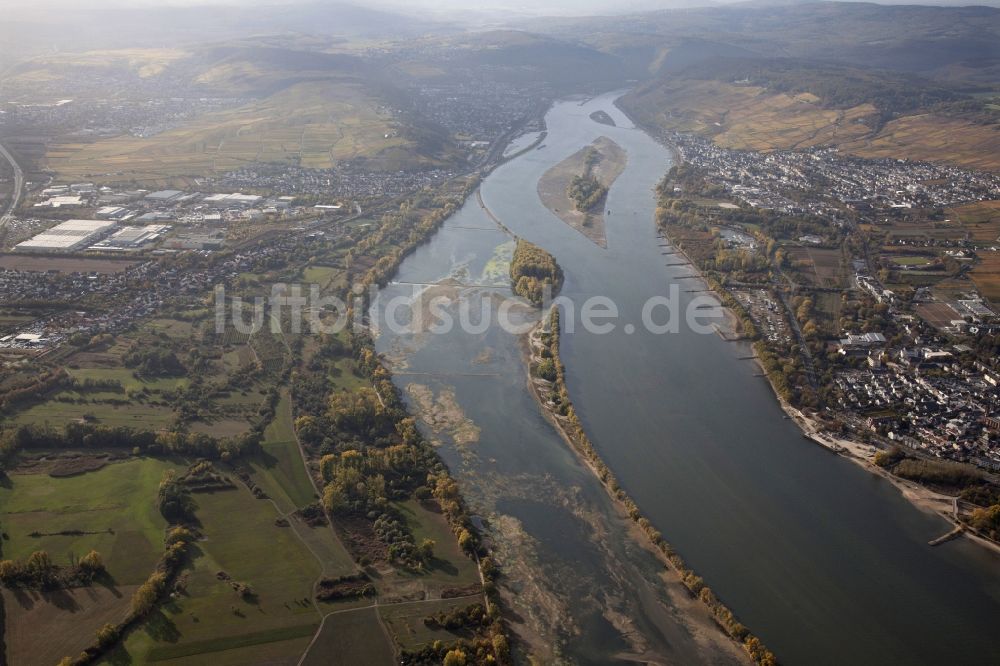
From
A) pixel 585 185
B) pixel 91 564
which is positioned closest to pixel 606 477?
pixel 91 564

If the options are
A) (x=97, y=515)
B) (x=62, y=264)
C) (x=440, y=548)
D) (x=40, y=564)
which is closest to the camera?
(x=40, y=564)

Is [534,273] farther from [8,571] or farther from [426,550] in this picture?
[8,571]

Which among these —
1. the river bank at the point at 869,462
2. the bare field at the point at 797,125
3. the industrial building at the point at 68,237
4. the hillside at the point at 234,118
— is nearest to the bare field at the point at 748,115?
the bare field at the point at 797,125

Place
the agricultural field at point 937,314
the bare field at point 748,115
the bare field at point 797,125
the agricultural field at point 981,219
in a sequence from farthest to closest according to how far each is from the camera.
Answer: the bare field at point 748,115 → the bare field at point 797,125 → the agricultural field at point 981,219 → the agricultural field at point 937,314

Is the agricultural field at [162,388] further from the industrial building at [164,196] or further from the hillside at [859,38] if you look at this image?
the hillside at [859,38]

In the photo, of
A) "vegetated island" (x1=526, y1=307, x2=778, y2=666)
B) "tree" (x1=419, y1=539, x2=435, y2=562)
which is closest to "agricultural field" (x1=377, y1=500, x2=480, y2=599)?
"tree" (x1=419, y1=539, x2=435, y2=562)
